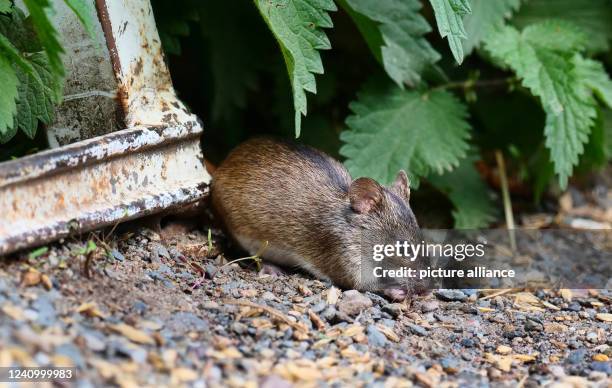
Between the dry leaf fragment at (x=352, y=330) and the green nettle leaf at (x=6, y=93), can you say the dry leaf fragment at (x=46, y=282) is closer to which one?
the green nettle leaf at (x=6, y=93)

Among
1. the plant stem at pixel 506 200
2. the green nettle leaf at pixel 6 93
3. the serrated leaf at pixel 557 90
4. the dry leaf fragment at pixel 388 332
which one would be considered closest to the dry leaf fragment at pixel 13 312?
the green nettle leaf at pixel 6 93

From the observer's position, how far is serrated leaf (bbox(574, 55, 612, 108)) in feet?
17.2

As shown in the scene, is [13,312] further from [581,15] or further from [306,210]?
[581,15]

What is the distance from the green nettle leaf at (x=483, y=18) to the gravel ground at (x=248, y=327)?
1711mm

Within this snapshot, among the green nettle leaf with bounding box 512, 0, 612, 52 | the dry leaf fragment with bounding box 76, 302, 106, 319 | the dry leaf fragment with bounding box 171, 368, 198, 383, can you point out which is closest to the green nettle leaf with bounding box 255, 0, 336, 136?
the dry leaf fragment with bounding box 76, 302, 106, 319

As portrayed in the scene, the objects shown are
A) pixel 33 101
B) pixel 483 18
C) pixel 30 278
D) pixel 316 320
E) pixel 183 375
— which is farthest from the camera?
pixel 483 18

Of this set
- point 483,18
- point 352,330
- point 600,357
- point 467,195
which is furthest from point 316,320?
point 483,18

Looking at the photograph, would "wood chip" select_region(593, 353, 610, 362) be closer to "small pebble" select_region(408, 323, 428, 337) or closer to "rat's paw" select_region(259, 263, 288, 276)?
"small pebble" select_region(408, 323, 428, 337)

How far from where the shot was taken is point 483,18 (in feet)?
17.4

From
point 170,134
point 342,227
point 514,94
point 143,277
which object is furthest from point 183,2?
point 514,94

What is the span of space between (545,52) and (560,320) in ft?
6.12

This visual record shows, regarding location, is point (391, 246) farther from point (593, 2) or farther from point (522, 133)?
point (593, 2)

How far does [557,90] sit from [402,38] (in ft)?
3.26

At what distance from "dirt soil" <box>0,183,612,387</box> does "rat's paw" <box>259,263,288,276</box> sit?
58 mm
